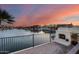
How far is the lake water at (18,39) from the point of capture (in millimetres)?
3512

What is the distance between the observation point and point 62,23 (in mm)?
3592

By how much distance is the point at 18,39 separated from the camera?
140 inches

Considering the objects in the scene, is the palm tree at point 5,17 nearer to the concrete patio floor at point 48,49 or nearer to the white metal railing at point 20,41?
the white metal railing at point 20,41

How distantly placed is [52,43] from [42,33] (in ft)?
0.86

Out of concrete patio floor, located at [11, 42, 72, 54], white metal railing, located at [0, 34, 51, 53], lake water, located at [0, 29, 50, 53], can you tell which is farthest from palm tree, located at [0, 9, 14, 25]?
concrete patio floor, located at [11, 42, 72, 54]

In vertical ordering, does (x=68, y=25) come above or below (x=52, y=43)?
above

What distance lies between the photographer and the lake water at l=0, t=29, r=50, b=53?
351 cm

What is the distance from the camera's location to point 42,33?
3.68 meters

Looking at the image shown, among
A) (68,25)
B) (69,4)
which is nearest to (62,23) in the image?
(68,25)

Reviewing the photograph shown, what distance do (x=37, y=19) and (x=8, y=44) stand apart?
671mm

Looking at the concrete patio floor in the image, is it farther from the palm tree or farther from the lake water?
the palm tree
